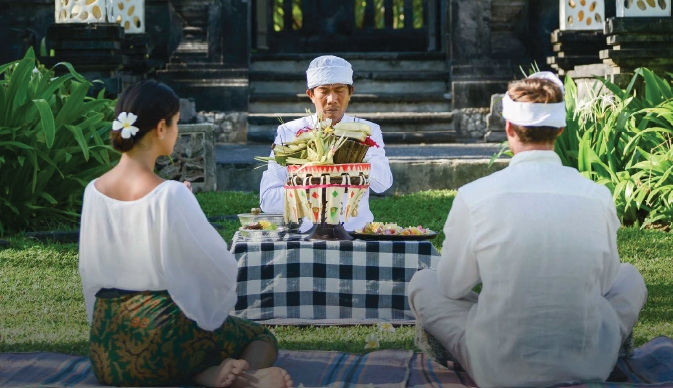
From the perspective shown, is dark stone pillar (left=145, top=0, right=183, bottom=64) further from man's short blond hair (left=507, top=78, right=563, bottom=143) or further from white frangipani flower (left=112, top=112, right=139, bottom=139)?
man's short blond hair (left=507, top=78, right=563, bottom=143)

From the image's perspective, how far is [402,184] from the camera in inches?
413

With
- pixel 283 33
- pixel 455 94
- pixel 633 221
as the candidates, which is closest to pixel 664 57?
pixel 633 221

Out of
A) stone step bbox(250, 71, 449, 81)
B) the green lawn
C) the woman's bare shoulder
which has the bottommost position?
the green lawn

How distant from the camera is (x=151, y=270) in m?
4.09

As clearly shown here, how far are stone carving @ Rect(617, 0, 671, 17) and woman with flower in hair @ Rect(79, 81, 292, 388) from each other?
7.03m

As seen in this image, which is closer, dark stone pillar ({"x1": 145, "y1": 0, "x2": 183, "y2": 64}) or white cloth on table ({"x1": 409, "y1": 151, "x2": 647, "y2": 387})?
white cloth on table ({"x1": 409, "y1": 151, "x2": 647, "y2": 387})

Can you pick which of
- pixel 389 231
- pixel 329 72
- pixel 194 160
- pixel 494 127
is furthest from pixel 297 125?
pixel 494 127

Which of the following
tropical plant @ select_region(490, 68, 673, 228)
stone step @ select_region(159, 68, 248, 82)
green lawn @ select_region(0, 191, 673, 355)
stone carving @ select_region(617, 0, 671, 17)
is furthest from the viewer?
stone step @ select_region(159, 68, 248, 82)

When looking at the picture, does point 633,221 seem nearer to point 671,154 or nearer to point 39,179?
point 671,154

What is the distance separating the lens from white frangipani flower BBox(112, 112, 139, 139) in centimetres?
407

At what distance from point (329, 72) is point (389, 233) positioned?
0.91 meters

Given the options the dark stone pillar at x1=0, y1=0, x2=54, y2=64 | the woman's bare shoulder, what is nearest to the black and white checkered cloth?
the woman's bare shoulder

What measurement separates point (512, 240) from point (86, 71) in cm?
741

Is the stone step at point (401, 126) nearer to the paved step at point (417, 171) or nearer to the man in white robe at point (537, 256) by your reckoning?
the paved step at point (417, 171)
